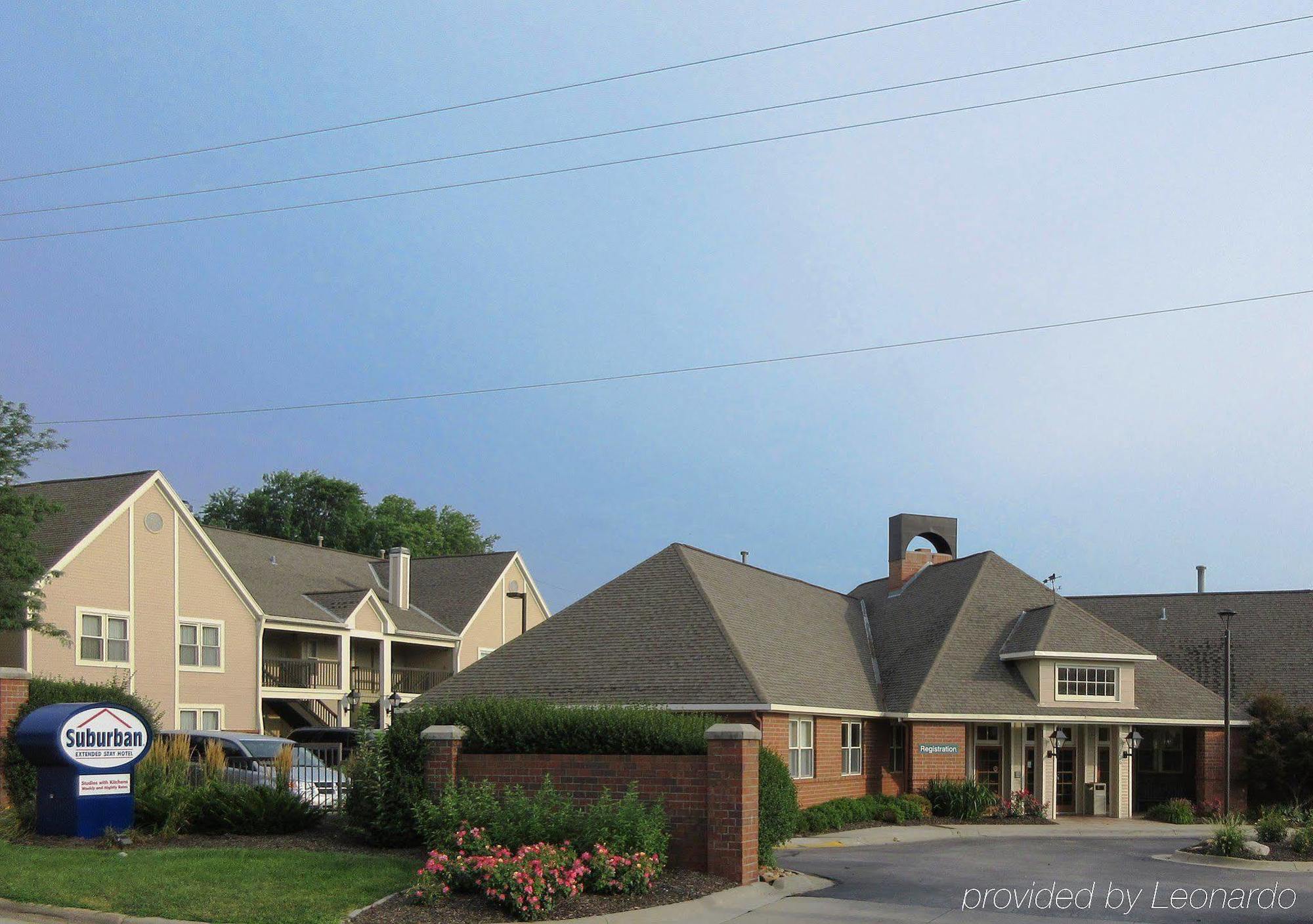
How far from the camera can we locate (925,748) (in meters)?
31.9

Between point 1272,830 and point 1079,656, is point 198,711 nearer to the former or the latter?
point 1079,656

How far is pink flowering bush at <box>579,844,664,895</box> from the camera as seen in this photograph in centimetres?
1443

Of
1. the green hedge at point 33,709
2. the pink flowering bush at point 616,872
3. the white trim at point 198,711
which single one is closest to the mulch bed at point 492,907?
the pink flowering bush at point 616,872

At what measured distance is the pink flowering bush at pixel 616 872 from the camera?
14.4 meters

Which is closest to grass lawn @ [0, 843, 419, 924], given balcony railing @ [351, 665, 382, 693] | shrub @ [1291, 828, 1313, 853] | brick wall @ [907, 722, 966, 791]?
shrub @ [1291, 828, 1313, 853]

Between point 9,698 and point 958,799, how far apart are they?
71.4ft

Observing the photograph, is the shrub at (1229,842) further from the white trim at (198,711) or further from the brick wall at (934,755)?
the white trim at (198,711)

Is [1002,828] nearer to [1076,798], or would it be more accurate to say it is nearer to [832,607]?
[1076,798]

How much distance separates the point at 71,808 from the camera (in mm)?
17750

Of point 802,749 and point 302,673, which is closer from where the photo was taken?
point 802,749

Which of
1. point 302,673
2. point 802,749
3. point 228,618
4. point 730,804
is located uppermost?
point 228,618

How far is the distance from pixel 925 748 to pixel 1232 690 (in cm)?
1142

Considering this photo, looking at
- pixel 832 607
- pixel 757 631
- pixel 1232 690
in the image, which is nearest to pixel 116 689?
pixel 757 631

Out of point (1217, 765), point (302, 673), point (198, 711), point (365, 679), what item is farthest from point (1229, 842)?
point (365, 679)
